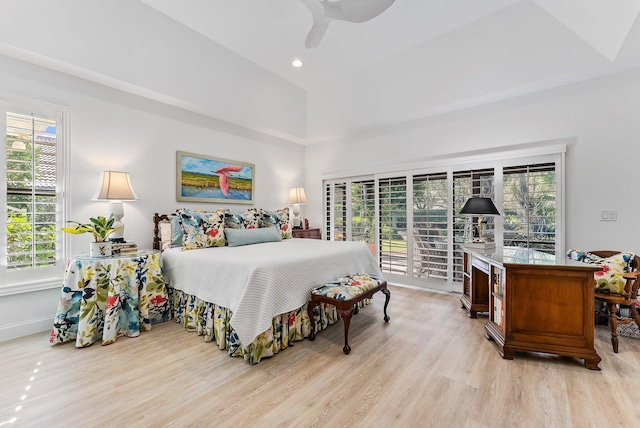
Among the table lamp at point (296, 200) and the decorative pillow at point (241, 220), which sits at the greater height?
the table lamp at point (296, 200)

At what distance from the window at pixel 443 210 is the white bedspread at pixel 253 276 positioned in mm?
1510

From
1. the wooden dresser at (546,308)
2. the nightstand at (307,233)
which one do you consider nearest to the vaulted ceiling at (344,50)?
the nightstand at (307,233)

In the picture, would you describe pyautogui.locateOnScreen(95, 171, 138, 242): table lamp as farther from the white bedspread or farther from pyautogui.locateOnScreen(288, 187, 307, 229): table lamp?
pyautogui.locateOnScreen(288, 187, 307, 229): table lamp

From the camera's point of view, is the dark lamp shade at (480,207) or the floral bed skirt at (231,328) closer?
the floral bed skirt at (231,328)

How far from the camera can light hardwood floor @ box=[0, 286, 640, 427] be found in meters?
1.57

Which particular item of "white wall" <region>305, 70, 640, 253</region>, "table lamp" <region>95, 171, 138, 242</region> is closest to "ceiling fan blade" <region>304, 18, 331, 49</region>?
"white wall" <region>305, 70, 640, 253</region>

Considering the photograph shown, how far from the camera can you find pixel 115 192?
9.42 feet

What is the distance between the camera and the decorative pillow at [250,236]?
11.0ft

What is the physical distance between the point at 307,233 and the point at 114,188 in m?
2.92

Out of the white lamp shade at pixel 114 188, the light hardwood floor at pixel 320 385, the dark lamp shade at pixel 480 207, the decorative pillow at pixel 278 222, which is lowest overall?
the light hardwood floor at pixel 320 385

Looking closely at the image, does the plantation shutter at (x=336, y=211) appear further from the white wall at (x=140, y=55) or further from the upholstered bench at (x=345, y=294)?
the upholstered bench at (x=345, y=294)

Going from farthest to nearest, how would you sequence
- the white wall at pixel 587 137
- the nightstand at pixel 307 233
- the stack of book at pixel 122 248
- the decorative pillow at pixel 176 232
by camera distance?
1. the nightstand at pixel 307 233
2. the decorative pillow at pixel 176 232
3. the white wall at pixel 587 137
4. the stack of book at pixel 122 248

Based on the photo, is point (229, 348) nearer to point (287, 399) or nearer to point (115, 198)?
point (287, 399)

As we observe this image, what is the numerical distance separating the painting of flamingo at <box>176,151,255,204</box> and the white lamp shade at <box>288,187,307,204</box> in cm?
78
